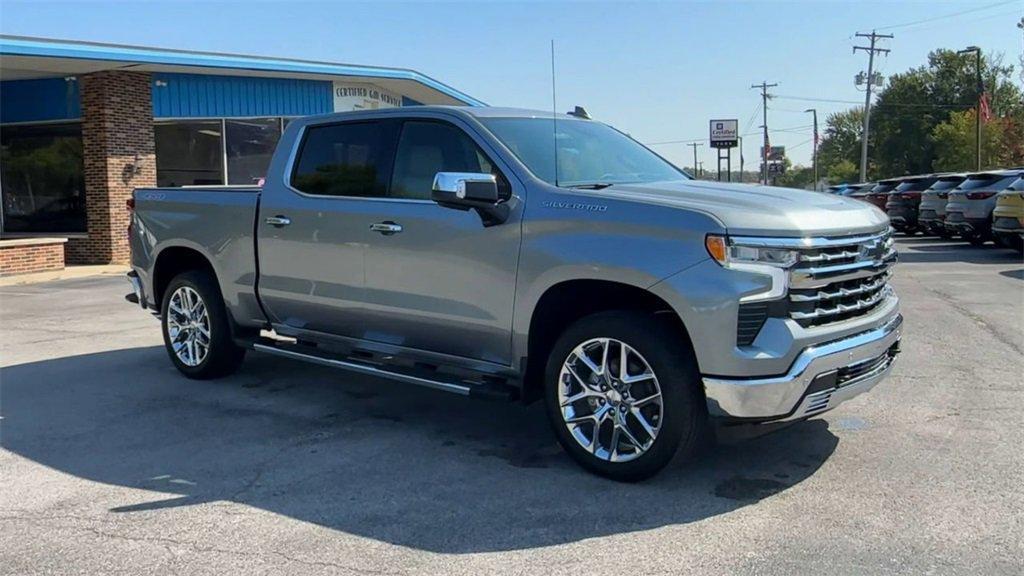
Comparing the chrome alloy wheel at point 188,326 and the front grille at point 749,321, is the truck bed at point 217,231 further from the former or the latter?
the front grille at point 749,321

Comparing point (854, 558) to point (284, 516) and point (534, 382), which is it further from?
point (284, 516)

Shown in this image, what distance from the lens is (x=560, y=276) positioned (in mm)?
4496

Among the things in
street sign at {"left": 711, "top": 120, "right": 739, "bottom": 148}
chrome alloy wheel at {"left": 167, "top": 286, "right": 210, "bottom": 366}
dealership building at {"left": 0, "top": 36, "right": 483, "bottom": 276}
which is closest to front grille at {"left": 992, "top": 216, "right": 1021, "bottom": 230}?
street sign at {"left": 711, "top": 120, "right": 739, "bottom": 148}

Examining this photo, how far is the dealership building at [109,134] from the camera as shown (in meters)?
16.8

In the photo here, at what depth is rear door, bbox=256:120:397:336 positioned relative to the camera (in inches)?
219

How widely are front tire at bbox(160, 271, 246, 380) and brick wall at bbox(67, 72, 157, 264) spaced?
39.4 ft

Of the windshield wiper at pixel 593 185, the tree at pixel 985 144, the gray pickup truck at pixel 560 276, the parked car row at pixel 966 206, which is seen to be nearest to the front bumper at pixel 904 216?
the parked car row at pixel 966 206

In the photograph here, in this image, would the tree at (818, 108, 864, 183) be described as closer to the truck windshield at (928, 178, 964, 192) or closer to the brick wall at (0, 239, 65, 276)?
the truck windshield at (928, 178, 964, 192)

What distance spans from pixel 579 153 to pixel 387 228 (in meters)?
1.28

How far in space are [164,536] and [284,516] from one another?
1.73 ft

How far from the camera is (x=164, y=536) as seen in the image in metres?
3.86

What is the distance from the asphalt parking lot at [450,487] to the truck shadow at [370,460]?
2 centimetres

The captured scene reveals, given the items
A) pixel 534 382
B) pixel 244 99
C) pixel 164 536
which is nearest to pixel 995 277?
pixel 534 382

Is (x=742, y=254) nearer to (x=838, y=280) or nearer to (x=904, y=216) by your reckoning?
(x=838, y=280)
